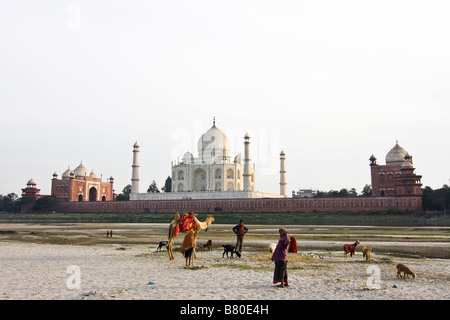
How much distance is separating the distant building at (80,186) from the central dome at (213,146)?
802 inches

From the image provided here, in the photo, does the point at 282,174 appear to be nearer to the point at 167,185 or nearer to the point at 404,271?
the point at 167,185

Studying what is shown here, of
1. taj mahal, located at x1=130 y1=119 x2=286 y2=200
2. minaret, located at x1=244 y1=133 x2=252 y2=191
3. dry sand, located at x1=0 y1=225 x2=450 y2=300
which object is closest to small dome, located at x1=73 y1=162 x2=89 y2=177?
taj mahal, located at x1=130 y1=119 x2=286 y2=200

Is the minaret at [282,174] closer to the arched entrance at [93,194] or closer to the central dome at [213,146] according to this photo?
the central dome at [213,146]

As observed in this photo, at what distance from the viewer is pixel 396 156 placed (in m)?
54.0

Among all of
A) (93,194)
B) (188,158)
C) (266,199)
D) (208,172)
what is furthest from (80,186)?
(266,199)

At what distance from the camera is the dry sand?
680cm

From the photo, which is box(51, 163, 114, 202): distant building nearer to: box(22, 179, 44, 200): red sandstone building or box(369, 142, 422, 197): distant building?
box(22, 179, 44, 200): red sandstone building

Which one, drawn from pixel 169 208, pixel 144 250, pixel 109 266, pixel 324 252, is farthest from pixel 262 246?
pixel 169 208

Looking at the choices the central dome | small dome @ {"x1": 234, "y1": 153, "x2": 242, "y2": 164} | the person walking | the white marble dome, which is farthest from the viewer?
the white marble dome

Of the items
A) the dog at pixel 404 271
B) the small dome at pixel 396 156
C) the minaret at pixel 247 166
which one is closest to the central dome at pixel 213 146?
the minaret at pixel 247 166

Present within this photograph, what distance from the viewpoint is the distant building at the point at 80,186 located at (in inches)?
2606

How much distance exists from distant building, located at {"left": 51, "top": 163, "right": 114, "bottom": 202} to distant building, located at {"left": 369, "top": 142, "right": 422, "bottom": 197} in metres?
44.8
